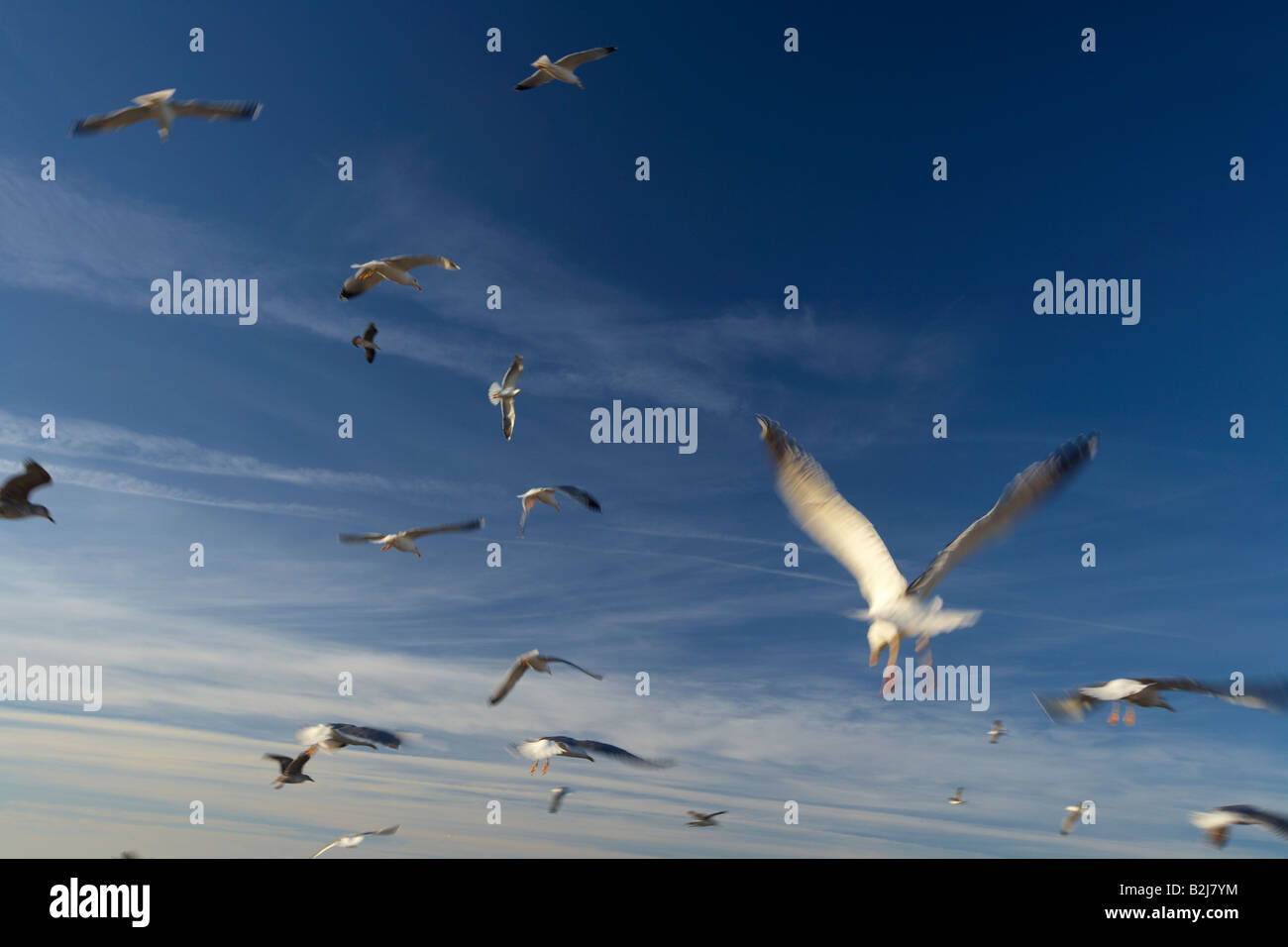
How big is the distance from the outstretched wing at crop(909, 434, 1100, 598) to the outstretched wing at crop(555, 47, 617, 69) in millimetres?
15606

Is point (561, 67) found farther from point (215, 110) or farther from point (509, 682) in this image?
point (509, 682)

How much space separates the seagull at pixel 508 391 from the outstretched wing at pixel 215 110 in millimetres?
9030

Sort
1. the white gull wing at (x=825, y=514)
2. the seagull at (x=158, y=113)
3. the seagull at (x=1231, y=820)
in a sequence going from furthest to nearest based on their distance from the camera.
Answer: the seagull at (x=158, y=113) → the seagull at (x=1231, y=820) → the white gull wing at (x=825, y=514)

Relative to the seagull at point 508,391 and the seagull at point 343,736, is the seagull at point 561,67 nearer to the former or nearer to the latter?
the seagull at point 508,391

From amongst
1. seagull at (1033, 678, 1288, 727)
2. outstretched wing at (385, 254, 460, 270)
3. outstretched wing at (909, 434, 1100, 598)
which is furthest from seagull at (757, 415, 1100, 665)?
outstretched wing at (385, 254, 460, 270)

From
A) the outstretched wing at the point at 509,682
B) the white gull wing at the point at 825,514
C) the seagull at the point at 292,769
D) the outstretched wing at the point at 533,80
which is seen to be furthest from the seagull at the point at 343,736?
the outstretched wing at the point at 533,80

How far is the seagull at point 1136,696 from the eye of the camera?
14781 mm

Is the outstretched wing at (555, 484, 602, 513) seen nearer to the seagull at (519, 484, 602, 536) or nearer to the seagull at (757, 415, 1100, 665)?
the seagull at (519, 484, 602, 536)

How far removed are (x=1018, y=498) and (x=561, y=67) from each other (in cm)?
1706

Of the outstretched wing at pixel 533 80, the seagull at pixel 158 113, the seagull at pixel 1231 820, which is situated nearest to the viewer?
the seagull at pixel 1231 820
